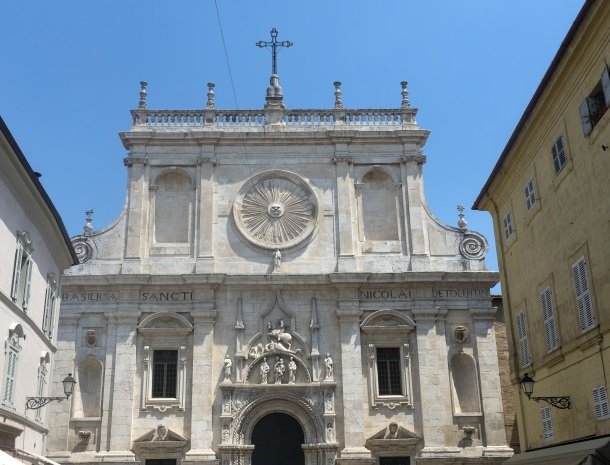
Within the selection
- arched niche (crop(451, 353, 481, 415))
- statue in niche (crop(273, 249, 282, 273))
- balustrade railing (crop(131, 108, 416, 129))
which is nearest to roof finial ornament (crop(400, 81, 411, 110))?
balustrade railing (crop(131, 108, 416, 129))

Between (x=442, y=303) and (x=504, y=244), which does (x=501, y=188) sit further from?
(x=442, y=303)

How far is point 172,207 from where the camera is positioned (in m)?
27.7

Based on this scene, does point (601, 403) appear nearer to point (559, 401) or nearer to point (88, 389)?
point (559, 401)

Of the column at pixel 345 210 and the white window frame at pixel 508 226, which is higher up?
the column at pixel 345 210

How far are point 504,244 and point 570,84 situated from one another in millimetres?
6020

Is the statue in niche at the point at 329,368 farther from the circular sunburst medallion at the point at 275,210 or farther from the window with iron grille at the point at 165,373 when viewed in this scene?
the window with iron grille at the point at 165,373

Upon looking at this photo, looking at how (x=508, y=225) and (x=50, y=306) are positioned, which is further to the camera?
(x=50, y=306)

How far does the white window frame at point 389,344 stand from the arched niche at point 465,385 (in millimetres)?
1674

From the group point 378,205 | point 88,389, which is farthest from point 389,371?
point 88,389

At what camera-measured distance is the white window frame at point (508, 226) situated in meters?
18.7

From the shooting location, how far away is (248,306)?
26.1m

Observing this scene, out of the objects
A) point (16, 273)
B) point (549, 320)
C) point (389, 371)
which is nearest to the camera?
point (16, 273)

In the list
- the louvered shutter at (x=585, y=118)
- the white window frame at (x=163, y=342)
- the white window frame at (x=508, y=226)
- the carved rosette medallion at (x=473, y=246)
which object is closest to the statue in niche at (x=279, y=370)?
the white window frame at (x=163, y=342)

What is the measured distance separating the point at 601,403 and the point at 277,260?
15108 millimetres
